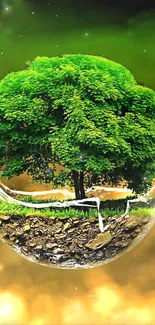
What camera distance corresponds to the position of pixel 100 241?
1.29 m

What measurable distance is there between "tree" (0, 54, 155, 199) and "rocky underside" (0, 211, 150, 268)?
0.09 meters

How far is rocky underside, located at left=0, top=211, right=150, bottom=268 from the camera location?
126cm

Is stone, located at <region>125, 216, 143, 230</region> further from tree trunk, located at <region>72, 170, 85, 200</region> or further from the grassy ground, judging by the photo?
tree trunk, located at <region>72, 170, 85, 200</region>

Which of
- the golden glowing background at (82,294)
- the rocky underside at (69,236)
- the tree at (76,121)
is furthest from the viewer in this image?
the golden glowing background at (82,294)

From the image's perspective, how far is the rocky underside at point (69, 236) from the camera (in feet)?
4.15

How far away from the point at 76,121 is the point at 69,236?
0.86 feet

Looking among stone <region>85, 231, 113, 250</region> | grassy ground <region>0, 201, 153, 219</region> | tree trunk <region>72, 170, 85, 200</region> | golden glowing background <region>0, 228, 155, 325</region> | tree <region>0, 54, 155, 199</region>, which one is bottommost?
golden glowing background <region>0, 228, 155, 325</region>

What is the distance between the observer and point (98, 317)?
1.66 metres

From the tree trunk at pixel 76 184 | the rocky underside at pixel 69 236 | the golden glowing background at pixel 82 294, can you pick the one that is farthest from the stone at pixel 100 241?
the golden glowing background at pixel 82 294

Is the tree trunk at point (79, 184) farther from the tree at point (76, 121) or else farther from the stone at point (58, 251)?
the stone at point (58, 251)

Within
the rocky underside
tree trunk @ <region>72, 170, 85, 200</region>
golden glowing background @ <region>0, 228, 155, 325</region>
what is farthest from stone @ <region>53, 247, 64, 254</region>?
golden glowing background @ <region>0, 228, 155, 325</region>

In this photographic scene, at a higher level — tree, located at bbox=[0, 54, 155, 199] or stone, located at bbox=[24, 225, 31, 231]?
tree, located at bbox=[0, 54, 155, 199]
